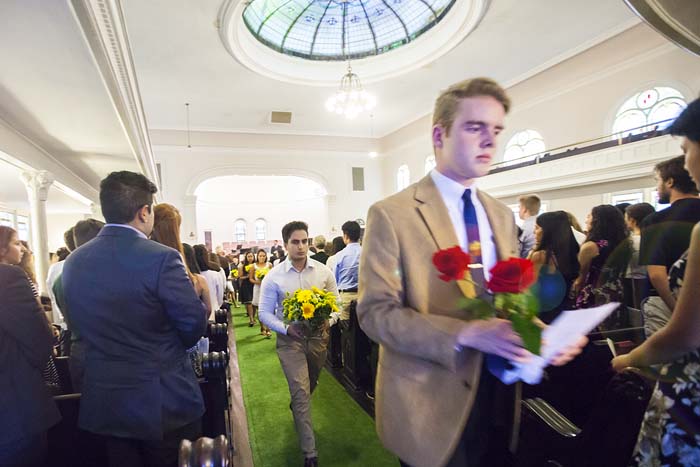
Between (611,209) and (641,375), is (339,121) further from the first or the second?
(641,375)

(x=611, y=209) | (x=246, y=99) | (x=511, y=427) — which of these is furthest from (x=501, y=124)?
(x=246, y=99)

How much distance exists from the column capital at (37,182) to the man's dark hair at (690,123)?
9296 millimetres

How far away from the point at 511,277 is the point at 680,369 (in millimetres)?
757

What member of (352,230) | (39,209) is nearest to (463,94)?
(352,230)

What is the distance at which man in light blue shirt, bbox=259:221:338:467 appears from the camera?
114 inches

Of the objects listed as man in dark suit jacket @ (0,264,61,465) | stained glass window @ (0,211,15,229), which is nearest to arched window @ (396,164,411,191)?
stained glass window @ (0,211,15,229)

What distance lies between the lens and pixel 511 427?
4.06ft

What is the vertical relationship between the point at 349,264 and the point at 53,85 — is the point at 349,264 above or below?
below

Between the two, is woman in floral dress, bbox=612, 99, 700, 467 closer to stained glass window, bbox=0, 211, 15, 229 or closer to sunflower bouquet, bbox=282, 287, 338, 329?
sunflower bouquet, bbox=282, 287, 338, 329

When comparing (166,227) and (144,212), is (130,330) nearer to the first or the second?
(144,212)

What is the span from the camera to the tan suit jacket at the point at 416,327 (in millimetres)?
1091

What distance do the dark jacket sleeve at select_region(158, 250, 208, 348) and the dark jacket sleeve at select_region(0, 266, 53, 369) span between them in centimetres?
55

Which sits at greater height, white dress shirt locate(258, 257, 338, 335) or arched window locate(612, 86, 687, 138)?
arched window locate(612, 86, 687, 138)

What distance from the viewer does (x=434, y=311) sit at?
3.88ft
